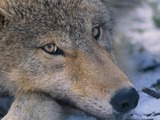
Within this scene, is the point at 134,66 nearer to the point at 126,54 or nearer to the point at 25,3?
the point at 126,54

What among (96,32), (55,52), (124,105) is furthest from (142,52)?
(124,105)

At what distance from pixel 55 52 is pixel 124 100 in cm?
62

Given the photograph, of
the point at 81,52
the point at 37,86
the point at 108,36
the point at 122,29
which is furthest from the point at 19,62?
the point at 122,29

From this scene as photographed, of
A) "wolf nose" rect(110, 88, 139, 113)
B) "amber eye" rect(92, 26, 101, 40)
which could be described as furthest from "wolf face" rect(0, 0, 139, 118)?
"wolf nose" rect(110, 88, 139, 113)

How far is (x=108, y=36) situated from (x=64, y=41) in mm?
551

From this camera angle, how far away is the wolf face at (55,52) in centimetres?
326

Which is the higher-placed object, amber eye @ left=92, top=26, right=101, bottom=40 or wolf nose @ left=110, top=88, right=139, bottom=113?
amber eye @ left=92, top=26, right=101, bottom=40

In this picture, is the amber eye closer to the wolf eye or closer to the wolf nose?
the wolf eye

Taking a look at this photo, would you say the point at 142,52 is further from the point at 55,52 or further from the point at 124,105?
the point at 124,105

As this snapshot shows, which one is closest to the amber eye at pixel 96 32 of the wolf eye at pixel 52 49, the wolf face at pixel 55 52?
the wolf face at pixel 55 52

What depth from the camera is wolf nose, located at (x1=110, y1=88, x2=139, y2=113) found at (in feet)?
10.0

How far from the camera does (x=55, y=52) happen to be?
341 centimetres

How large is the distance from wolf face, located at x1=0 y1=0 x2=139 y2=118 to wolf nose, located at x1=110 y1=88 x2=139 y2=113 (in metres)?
0.12

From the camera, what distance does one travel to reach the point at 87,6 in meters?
3.59
